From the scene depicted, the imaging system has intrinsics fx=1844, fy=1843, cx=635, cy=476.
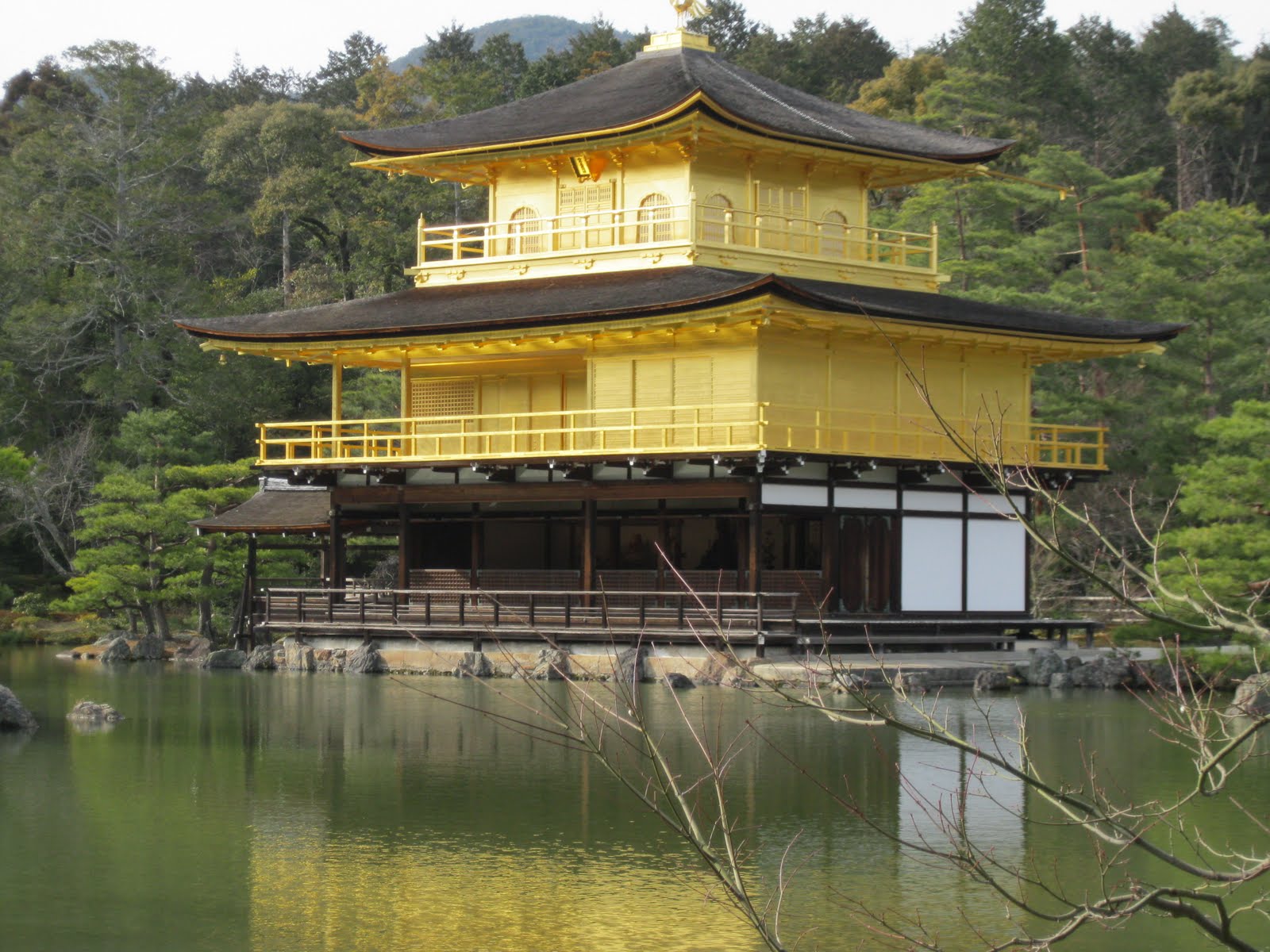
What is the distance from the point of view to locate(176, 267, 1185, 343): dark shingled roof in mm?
29188

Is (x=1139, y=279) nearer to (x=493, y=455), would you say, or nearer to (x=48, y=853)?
(x=493, y=455)

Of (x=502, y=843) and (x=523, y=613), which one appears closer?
(x=502, y=843)

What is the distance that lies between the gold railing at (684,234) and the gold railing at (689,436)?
131 inches

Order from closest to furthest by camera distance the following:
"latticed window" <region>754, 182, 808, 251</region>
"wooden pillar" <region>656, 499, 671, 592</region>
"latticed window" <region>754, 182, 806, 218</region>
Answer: "wooden pillar" <region>656, 499, 671, 592</region>
"latticed window" <region>754, 182, 808, 251</region>
"latticed window" <region>754, 182, 806, 218</region>

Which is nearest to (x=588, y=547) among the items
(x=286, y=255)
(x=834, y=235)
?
(x=834, y=235)

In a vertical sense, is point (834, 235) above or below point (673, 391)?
above

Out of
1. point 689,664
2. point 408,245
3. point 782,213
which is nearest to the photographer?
point 689,664

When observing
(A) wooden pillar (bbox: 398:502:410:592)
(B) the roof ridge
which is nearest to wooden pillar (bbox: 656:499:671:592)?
(A) wooden pillar (bbox: 398:502:410:592)

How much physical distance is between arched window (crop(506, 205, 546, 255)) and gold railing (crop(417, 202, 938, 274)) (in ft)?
0.05

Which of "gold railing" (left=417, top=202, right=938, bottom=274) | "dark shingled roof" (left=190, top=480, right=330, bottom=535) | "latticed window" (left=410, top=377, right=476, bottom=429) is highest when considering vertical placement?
"gold railing" (left=417, top=202, right=938, bottom=274)

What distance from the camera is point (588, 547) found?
3020 centimetres

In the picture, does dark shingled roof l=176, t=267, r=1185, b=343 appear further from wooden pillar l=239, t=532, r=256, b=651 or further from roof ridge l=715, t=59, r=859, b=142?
wooden pillar l=239, t=532, r=256, b=651

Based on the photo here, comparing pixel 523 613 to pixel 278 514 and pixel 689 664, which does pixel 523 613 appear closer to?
pixel 689 664

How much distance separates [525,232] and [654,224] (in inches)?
123
